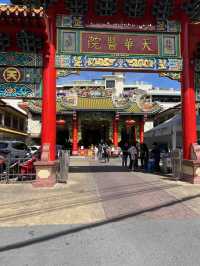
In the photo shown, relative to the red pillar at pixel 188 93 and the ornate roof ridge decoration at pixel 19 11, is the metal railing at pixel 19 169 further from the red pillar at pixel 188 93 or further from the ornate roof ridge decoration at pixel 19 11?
the red pillar at pixel 188 93

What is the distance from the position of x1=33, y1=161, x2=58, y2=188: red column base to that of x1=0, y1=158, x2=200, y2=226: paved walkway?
0.31 meters

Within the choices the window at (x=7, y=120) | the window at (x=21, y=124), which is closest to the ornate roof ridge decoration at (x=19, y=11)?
the window at (x=7, y=120)

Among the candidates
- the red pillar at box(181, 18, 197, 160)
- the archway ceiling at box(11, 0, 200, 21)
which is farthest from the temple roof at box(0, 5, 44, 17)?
the red pillar at box(181, 18, 197, 160)

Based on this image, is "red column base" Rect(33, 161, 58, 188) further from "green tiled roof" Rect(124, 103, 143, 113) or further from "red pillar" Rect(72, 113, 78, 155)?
"green tiled roof" Rect(124, 103, 143, 113)

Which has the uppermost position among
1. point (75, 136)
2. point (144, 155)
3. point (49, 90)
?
point (49, 90)

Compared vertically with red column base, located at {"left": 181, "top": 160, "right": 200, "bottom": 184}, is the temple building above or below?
above

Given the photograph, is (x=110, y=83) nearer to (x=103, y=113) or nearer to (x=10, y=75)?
(x=103, y=113)

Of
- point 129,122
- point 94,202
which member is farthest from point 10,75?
point 129,122

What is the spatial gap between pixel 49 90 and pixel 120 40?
309 cm

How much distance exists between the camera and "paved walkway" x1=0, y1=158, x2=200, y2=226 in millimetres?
6945

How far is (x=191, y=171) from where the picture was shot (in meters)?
11.9

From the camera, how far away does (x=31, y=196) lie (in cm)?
938

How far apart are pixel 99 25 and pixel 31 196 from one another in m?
6.54

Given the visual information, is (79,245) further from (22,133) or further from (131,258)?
(22,133)
